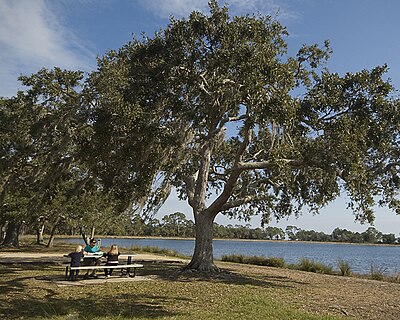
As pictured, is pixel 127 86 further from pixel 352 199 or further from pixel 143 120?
pixel 352 199

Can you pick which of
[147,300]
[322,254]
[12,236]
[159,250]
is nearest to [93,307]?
[147,300]

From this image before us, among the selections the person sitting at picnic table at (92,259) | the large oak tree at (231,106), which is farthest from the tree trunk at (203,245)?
the person sitting at picnic table at (92,259)

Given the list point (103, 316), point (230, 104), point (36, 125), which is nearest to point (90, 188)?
point (36, 125)

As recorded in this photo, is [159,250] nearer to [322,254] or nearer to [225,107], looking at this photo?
[225,107]

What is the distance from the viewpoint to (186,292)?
31.6 feet

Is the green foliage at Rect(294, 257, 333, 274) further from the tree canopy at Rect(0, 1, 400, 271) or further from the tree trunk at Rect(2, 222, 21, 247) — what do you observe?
the tree trunk at Rect(2, 222, 21, 247)

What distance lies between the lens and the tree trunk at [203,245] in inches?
545

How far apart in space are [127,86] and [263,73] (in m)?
3.36

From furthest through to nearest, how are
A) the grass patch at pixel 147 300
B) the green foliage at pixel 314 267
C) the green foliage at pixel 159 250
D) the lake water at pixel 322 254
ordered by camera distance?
the lake water at pixel 322 254, the green foliage at pixel 159 250, the green foliage at pixel 314 267, the grass patch at pixel 147 300

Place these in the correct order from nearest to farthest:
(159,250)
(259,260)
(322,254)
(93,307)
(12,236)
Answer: (93,307)
(259,260)
(159,250)
(12,236)
(322,254)

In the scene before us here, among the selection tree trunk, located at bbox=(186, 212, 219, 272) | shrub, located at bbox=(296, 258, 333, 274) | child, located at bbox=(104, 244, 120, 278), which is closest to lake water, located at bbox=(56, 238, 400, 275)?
shrub, located at bbox=(296, 258, 333, 274)

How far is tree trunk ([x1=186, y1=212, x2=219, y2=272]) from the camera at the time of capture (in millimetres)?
13852

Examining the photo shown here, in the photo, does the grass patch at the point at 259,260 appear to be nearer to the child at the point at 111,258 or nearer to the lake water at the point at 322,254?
the lake water at the point at 322,254

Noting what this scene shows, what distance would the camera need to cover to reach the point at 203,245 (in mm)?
14000
